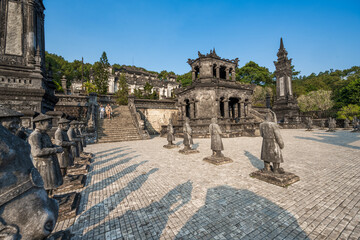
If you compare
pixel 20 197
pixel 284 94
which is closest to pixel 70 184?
pixel 20 197

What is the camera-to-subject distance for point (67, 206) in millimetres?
3412

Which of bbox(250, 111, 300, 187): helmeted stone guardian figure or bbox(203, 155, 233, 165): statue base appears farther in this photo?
bbox(203, 155, 233, 165): statue base

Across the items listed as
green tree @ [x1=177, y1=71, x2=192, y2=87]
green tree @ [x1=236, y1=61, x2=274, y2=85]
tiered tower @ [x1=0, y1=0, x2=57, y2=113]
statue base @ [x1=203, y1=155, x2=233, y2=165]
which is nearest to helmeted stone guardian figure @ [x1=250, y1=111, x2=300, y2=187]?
statue base @ [x1=203, y1=155, x2=233, y2=165]

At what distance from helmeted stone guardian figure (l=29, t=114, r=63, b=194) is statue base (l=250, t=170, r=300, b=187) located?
5754mm

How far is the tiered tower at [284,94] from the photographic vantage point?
2733cm

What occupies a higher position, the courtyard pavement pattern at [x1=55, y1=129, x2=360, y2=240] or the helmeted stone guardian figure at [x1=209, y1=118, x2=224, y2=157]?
the helmeted stone guardian figure at [x1=209, y1=118, x2=224, y2=157]

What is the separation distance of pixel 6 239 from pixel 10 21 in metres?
15.6

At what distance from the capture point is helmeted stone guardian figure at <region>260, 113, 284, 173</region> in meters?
4.89

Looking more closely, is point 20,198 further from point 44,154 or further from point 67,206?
point 67,206

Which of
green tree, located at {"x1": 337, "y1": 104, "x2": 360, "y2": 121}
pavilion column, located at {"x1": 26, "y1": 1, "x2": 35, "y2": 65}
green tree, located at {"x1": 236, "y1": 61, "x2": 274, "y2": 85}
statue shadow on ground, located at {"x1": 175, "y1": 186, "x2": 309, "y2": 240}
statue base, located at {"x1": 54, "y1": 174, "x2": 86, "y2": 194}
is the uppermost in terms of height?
green tree, located at {"x1": 236, "y1": 61, "x2": 274, "y2": 85}

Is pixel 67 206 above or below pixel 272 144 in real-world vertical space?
below

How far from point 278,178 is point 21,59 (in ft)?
53.1

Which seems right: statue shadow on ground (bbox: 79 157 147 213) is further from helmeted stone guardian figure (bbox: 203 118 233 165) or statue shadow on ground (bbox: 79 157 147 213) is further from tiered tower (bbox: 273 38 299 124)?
tiered tower (bbox: 273 38 299 124)

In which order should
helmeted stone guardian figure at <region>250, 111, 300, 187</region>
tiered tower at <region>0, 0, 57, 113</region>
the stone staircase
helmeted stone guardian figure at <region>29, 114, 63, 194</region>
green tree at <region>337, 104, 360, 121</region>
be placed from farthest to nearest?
green tree at <region>337, 104, 360, 121</region>, the stone staircase, tiered tower at <region>0, 0, 57, 113</region>, helmeted stone guardian figure at <region>250, 111, 300, 187</region>, helmeted stone guardian figure at <region>29, 114, 63, 194</region>
